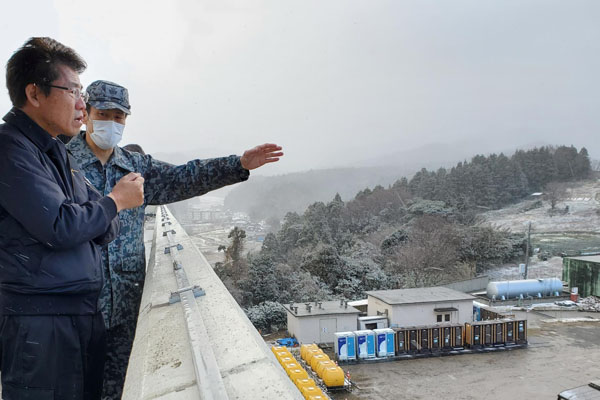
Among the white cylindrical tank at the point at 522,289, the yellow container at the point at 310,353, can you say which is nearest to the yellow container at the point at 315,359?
the yellow container at the point at 310,353

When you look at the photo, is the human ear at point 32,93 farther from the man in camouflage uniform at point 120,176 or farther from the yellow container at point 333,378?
the yellow container at point 333,378

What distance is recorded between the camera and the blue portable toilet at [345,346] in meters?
14.9

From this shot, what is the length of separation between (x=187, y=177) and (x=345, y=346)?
45.3 ft

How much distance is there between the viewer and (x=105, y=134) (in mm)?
2170

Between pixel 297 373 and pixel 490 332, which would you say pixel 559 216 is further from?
pixel 297 373

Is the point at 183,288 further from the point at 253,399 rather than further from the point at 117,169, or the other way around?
the point at 253,399

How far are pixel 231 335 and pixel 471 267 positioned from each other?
28.8 m

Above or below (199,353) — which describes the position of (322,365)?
below

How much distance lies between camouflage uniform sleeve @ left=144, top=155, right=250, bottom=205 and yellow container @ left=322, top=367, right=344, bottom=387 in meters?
11.2

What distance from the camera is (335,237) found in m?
31.4

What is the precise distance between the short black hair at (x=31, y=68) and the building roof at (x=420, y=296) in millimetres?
16543

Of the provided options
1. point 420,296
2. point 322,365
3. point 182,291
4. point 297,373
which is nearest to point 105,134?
point 182,291

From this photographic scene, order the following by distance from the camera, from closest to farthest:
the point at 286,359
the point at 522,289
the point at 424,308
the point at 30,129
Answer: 1. the point at 30,129
2. the point at 286,359
3. the point at 424,308
4. the point at 522,289

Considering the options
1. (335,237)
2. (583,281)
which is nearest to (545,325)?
(583,281)
